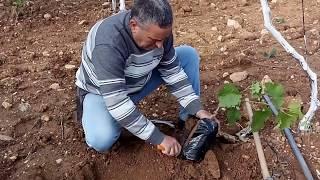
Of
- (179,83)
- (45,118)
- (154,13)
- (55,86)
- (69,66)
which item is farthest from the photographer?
(69,66)

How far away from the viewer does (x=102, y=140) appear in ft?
7.98

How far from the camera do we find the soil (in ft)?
8.25

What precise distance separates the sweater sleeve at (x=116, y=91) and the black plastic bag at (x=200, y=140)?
0.62 ft

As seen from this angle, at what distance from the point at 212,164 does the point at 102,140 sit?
0.54 m

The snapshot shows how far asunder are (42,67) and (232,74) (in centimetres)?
126

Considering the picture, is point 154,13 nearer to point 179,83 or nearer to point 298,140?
point 179,83

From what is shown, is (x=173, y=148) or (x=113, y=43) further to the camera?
(x=173, y=148)

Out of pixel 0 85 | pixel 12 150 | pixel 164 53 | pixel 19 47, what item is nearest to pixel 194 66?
pixel 164 53

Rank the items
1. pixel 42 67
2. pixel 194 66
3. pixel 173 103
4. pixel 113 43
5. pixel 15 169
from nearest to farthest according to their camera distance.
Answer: pixel 113 43 < pixel 15 169 < pixel 194 66 < pixel 173 103 < pixel 42 67

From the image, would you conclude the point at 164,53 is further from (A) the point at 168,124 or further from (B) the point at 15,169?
(B) the point at 15,169

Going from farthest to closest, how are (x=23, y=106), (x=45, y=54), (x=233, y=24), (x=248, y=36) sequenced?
1. (x=233, y=24)
2. (x=248, y=36)
3. (x=45, y=54)
4. (x=23, y=106)

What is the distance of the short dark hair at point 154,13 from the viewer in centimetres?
203

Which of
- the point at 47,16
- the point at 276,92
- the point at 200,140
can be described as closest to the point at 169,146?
the point at 200,140

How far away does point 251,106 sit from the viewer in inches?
110
